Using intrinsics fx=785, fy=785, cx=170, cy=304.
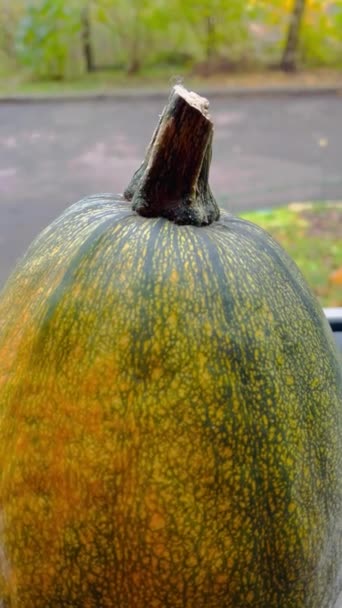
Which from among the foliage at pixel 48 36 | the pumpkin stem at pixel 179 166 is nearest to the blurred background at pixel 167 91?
the foliage at pixel 48 36

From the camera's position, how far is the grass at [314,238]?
2680 mm

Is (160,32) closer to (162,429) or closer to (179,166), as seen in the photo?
(179,166)

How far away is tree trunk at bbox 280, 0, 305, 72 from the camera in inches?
211

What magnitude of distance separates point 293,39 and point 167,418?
17.5 ft

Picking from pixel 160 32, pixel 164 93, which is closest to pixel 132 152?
pixel 164 93

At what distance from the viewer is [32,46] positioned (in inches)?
205

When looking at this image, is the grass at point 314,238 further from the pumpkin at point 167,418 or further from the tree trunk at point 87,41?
the tree trunk at point 87,41

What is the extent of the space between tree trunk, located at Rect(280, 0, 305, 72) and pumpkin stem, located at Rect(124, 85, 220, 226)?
15.7ft

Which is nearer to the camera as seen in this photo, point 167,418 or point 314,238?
point 167,418

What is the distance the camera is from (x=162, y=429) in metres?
0.86

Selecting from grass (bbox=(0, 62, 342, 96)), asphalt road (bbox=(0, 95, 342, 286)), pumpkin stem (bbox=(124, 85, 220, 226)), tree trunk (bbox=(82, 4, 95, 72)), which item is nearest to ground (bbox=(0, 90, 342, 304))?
asphalt road (bbox=(0, 95, 342, 286))

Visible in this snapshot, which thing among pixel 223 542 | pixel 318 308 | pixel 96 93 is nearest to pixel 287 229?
pixel 318 308

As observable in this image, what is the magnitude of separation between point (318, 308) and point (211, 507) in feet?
0.98

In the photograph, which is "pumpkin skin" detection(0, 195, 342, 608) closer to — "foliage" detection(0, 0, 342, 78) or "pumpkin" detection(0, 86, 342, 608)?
"pumpkin" detection(0, 86, 342, 608)
